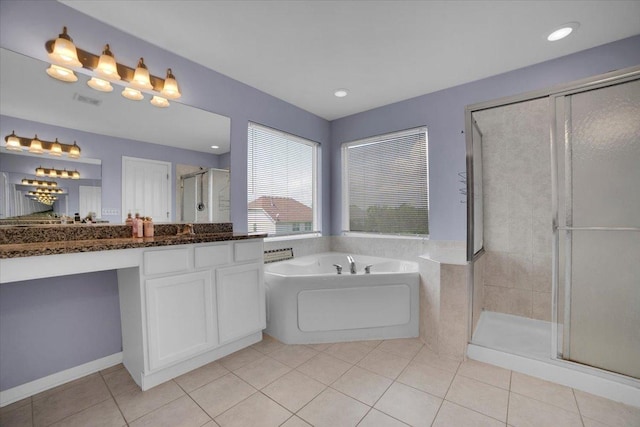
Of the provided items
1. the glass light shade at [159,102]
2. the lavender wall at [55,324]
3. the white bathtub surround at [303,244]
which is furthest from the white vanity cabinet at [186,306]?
the glass light shade at [159,102]

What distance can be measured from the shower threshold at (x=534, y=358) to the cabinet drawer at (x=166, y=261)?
7.18 feet

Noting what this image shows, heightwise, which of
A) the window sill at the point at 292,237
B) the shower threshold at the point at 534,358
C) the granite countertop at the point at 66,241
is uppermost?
the granite countertop at the point at 66,241

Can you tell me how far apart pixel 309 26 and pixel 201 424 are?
101 inches

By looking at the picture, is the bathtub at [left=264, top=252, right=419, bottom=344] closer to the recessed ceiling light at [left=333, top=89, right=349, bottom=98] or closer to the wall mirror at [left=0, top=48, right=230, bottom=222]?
the wall mirror at [left=0, top=48, right=230, bottom=222]

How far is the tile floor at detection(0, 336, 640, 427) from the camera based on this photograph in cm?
145

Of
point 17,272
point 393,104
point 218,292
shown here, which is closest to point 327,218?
point 393,104

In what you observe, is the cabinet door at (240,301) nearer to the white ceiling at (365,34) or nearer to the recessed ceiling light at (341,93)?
the white ceiling at (365,34)

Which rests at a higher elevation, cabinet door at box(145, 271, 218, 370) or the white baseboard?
cabinet door at box(145, 271, 218, 370)

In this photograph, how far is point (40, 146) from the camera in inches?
66.6

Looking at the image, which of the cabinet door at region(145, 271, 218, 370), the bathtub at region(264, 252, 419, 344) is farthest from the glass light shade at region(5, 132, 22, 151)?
the bathtub at region(264, 252, 419, 344)

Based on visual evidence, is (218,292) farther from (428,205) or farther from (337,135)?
(337,135)

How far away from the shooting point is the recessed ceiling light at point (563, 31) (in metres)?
1.91

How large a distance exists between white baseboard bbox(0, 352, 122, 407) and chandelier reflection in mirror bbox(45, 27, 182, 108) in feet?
6.22

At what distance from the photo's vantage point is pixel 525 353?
193 centimetres
